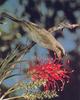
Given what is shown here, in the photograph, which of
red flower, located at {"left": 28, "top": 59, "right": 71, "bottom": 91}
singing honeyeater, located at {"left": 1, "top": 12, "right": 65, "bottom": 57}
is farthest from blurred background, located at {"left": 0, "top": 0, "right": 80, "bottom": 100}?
singing honeyeater, located at {"left": 1, "top": 12, "right": 65, "bottom": 57}

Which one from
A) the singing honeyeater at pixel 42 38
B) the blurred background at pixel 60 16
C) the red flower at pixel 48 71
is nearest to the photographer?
the singing honeyeater at pixel 42 38

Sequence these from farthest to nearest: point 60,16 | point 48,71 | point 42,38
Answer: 1. point 60,16
2. point 48,71
3. point 42,38

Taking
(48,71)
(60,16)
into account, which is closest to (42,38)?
(48,71)

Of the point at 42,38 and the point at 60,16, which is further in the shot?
the point at 60,16

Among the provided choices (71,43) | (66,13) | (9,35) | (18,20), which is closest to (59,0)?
(66,13)

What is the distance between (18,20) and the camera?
4.25 ft

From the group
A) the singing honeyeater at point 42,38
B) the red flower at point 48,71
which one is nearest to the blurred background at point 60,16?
the red flower at point 48,71

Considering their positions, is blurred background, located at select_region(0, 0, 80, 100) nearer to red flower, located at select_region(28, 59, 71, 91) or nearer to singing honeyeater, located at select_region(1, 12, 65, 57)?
red flower, located at select_region(28, 59, 71, 91)

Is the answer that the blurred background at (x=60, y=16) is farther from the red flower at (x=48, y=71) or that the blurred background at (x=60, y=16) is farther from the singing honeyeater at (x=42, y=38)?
the singing honeyeater at (x=42, y=38)

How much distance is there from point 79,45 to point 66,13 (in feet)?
0.56

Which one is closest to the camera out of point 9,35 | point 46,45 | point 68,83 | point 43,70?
point 46,45

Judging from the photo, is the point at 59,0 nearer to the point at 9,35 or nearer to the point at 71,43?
the point at 71,43

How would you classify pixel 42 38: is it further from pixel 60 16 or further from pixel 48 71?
pixel 60 16

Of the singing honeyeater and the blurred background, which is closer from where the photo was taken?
the singing honeyeater
